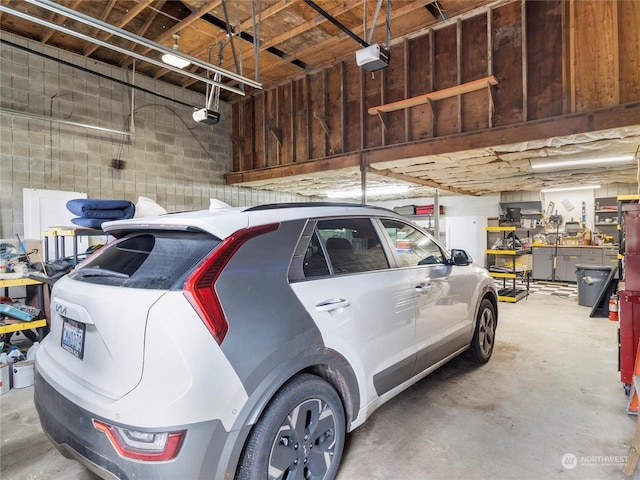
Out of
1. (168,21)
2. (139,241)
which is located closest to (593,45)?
(139,241)

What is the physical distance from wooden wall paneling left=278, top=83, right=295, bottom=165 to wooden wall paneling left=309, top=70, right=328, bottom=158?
51cm

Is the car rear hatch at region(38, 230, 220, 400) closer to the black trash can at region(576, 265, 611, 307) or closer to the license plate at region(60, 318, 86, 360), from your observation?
the license plate at region(60, 318, 86, 360)

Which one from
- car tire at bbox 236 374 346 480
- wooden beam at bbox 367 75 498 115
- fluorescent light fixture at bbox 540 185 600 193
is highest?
wooden beam at bbox 367 75 498 115

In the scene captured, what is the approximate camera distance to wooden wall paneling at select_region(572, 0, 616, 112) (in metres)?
3.68

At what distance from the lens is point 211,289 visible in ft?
4.04

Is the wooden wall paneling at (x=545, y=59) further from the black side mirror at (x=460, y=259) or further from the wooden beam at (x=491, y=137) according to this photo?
the black side mirror at (x=460, y=259)

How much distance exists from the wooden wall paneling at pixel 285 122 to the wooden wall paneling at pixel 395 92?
2.03 meters

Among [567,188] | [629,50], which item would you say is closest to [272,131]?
[629,50]

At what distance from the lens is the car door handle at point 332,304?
1.55 meters

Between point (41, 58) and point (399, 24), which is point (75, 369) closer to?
point (399, 24)

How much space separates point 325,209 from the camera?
5.95 ft

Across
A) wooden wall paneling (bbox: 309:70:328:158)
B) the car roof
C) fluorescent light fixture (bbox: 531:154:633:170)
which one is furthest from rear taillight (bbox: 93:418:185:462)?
fluorescent light fixture (bbox: 531:154:633:170)

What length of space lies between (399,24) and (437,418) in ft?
16.2

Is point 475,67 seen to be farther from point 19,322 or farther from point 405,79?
point 19,322
